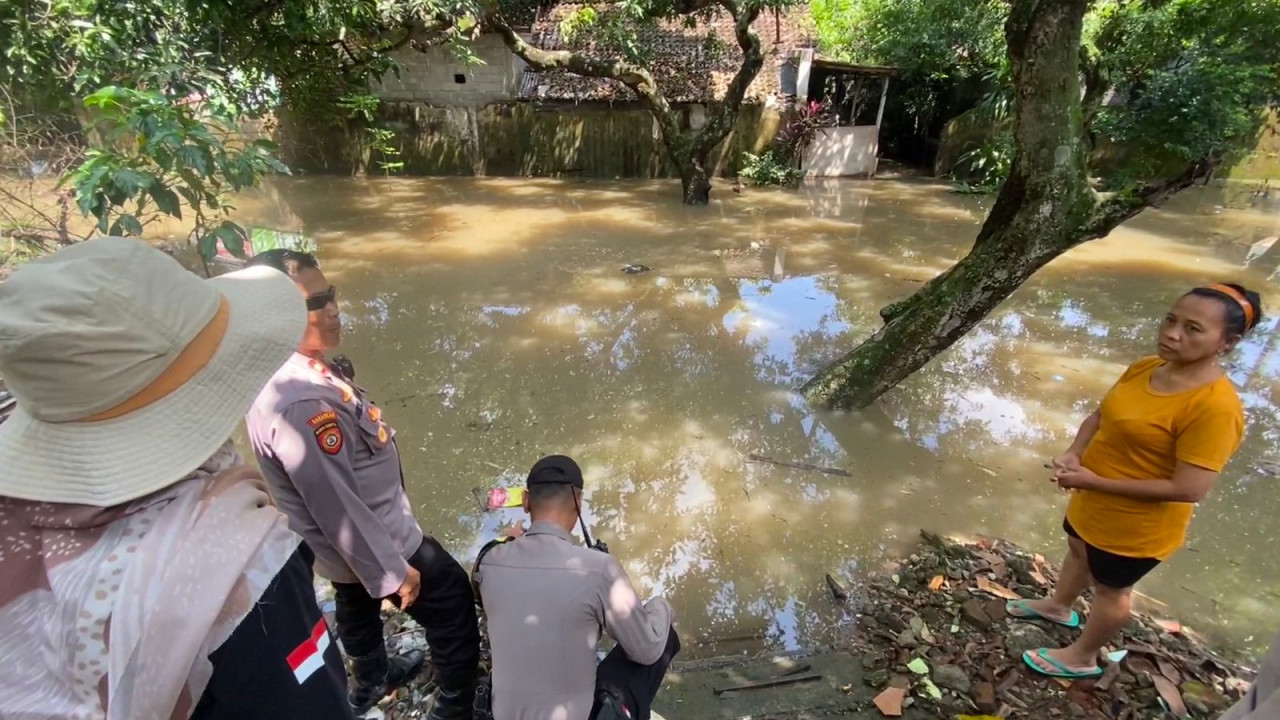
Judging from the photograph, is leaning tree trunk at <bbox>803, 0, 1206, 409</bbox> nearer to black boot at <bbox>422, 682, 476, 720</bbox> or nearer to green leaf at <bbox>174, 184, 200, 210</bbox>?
black boot at <bbox>422, 682, 476, 720</bbox>

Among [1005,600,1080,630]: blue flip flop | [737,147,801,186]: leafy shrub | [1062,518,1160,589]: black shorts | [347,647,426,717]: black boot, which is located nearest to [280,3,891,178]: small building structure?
[737,147,801,186]: leafy shrub

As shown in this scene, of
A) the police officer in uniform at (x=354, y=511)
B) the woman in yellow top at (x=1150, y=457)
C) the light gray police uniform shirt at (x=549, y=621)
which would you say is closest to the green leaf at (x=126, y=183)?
the police officer in uniform at (x=354, y=511)

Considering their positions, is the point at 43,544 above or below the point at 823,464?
above

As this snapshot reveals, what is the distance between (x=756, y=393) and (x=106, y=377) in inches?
177

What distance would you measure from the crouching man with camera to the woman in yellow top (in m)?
1.63

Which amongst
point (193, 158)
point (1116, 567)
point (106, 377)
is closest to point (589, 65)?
point (193, 158)

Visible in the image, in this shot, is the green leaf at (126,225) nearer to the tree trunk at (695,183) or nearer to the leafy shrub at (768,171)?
the tree trunk at (695,183)

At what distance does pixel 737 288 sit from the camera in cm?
732

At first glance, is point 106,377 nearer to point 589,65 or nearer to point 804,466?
point 804,466

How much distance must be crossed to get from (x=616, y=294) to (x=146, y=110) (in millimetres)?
4848

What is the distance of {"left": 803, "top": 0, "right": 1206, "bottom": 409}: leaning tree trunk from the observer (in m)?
3.33

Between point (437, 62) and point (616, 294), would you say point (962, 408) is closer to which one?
point (616, 294)

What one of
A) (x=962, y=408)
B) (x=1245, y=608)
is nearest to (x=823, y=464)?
(x=962, y=408)

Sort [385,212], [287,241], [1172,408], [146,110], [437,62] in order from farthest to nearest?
[437,62]
[385,212]
[287,241]
[146,110]
[1172,408]
